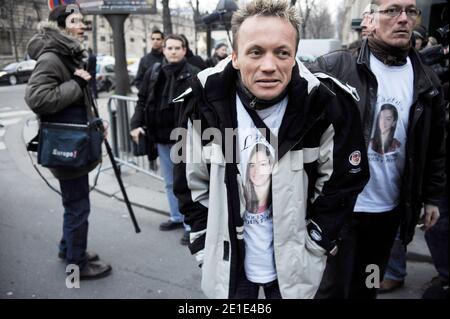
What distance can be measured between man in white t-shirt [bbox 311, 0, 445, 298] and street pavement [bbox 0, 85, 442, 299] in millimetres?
871

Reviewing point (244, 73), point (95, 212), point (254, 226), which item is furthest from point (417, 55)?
point (95, 212)

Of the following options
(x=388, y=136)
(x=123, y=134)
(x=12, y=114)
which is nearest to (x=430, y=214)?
(x=388, y=136)

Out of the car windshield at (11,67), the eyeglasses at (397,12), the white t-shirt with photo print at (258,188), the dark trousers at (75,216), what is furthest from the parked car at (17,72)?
the eyeglasses at (397,12)

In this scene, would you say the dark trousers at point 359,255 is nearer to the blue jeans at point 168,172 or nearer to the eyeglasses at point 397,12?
the eyeglasses at point 397,12

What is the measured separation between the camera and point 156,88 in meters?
3.54

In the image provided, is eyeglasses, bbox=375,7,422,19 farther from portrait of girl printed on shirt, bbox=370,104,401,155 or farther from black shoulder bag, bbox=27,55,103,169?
black shoulder bag, bbox=27,55,103,169

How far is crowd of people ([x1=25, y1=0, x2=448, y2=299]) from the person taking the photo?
63.0 inches

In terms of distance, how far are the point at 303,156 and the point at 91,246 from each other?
260 cm

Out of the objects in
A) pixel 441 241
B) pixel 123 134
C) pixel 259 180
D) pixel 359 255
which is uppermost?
pixel 259 180

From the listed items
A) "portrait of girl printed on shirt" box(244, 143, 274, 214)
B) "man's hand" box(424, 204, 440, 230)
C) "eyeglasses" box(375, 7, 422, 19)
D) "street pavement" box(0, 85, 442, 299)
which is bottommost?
"street pavement" box(0, 85, 442, 299)

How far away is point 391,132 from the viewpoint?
208 cm

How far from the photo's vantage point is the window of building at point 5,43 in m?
2.45

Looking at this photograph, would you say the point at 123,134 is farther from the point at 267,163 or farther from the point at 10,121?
the point at 267,163

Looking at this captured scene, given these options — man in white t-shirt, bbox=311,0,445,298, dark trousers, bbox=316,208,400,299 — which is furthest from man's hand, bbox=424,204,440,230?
dark trousers, bbox=316,208,400,299
